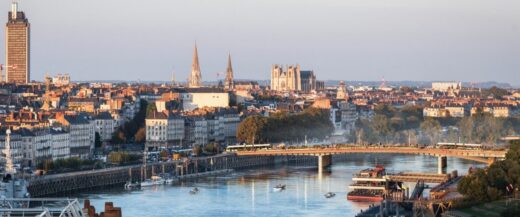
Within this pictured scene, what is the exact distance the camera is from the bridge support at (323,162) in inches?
2240

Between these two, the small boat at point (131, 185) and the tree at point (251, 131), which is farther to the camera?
the tree at point (251, 131)

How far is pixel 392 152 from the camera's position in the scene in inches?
2224

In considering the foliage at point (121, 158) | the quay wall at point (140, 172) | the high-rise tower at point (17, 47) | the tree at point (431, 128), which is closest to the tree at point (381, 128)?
the tree at point (431, 128)

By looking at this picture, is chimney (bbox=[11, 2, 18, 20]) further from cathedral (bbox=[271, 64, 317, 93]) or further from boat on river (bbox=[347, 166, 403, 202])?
boat on river (bbox=[347, 166, 403, 202])

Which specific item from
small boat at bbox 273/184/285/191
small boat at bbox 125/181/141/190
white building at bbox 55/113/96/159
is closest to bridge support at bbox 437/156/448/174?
small boat at bbox 273/184/285/191

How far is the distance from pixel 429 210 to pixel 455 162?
2858cm

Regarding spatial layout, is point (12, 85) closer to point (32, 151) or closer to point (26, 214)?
point (32, 151)

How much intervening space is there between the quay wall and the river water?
4.33ft

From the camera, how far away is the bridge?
5422 cm

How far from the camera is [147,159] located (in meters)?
58.8

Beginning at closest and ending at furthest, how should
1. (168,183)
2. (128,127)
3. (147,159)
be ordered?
(168,183), (147,159), (128,127)

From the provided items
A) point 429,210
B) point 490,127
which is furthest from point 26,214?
point 490,127

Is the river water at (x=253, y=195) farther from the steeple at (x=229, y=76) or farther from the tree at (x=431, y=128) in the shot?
the steeple at (x=229, y=76)

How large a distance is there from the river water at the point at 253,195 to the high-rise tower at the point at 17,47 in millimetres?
59815
